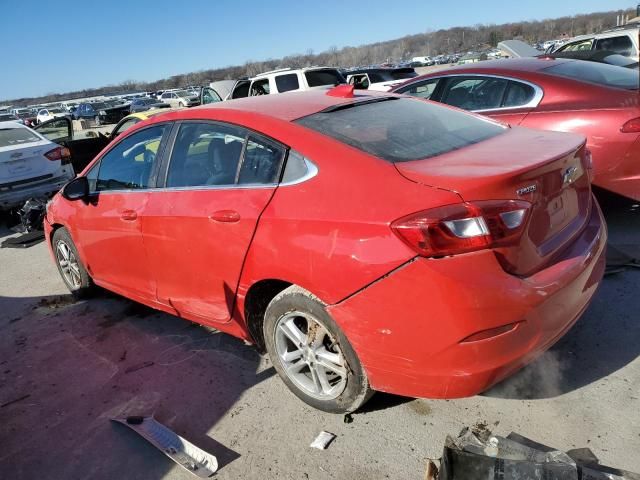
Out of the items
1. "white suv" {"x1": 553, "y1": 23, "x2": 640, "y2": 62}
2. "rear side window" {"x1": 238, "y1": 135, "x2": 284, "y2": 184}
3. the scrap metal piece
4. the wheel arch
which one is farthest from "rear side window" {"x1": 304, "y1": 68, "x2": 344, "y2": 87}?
the scrap metal piece

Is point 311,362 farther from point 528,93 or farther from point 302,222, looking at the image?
point 528,93

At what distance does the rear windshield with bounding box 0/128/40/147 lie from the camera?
829cm

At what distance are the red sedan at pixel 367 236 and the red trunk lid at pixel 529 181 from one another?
11mm

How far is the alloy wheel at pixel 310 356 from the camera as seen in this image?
8.50 feet

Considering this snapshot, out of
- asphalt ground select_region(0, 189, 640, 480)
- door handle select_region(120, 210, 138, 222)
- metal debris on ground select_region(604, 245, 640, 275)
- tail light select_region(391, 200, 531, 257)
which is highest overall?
tail light select_region(391, 200, 531, 257)

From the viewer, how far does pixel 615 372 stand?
110 inches

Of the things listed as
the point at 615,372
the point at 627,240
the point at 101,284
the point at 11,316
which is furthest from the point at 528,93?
the point at 11,316

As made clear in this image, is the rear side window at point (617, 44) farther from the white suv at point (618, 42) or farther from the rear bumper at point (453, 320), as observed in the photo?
the rear bumper at point (453, 320)

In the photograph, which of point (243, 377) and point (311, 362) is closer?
point (311, 362)

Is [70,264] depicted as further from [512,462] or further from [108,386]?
[512,462]

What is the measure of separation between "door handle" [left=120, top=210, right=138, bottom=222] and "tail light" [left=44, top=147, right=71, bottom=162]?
5927 millimetres

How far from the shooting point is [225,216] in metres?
2.80

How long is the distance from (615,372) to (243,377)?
6.98 ft

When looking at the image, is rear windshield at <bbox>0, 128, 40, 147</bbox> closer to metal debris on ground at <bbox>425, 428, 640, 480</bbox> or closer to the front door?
the front door
